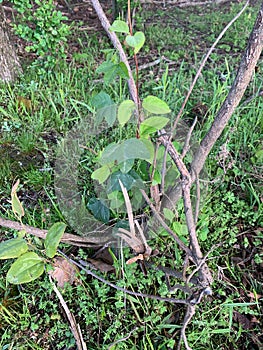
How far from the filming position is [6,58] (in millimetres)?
2309

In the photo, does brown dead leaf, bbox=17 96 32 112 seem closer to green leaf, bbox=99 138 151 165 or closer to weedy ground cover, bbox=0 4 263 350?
weedy ground cover, bbox=0 4 263 350

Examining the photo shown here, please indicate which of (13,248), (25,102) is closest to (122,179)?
(13,248)

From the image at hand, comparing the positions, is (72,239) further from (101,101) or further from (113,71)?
(113,71)

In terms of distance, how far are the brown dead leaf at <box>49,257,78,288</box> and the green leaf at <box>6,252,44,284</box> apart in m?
0.27

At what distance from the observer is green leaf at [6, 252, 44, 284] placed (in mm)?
1068

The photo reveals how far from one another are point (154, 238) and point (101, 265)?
0.85 ft

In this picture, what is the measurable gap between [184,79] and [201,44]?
739mm

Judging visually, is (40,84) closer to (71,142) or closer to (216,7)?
(71,142)

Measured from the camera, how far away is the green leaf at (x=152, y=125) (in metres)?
1.15

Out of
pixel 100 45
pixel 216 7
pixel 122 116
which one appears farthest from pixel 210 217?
pixel 216 7

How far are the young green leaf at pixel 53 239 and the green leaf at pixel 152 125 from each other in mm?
422

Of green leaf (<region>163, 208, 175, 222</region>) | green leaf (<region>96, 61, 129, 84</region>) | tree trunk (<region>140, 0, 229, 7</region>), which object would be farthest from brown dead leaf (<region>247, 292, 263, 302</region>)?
tree trunk (<region>140, 0, 229, 7</region>)

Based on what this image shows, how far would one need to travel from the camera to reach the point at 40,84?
2229 mm

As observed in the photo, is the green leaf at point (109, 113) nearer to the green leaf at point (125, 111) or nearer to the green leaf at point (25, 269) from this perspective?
the green leaf at point (125, 111)
